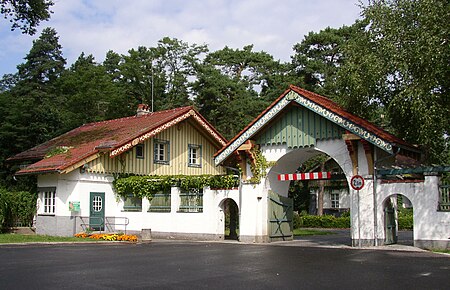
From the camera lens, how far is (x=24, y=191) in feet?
94.8

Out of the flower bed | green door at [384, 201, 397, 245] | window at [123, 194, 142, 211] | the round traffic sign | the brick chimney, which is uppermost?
the brick chimney

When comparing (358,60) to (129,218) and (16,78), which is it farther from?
(16,78)

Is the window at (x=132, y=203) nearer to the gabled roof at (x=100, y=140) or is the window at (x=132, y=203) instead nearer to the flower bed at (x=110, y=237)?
the gabled roof at (x=100, y=140)

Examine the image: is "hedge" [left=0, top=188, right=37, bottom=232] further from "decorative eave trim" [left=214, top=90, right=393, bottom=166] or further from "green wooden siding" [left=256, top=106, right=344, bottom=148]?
"green wooden siding" [left=256, top=106, right=344, bottom=148]

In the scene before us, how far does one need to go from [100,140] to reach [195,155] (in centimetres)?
655

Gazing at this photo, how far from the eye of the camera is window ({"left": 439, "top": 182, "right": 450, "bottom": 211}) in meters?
17.7

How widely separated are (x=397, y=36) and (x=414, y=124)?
3208mm

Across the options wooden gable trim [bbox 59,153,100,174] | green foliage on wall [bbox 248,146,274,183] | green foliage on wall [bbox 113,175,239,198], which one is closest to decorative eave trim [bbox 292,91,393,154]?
green foliage on wall [bbox 248,146,274,183]

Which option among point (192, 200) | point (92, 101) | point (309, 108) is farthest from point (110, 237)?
point (92, 101)

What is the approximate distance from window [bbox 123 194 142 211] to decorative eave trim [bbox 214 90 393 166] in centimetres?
610

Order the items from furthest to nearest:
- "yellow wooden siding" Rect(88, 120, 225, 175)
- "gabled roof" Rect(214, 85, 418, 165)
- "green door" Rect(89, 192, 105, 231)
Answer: "yellow wooden siding" Rect(88, 120, 225, 175) → "green door" Rect(89, 192, 105, 231) → "gabled roof" Rect(214, 85, 418, 165)

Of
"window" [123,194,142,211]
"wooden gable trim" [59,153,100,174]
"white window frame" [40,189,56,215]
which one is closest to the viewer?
"wooden gable trim" [59,153,100,174]

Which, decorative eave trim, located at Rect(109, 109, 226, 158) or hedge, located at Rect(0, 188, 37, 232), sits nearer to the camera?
hedge, located at Rect(0, 188, 37, 232)

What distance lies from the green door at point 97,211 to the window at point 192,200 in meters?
4.77
